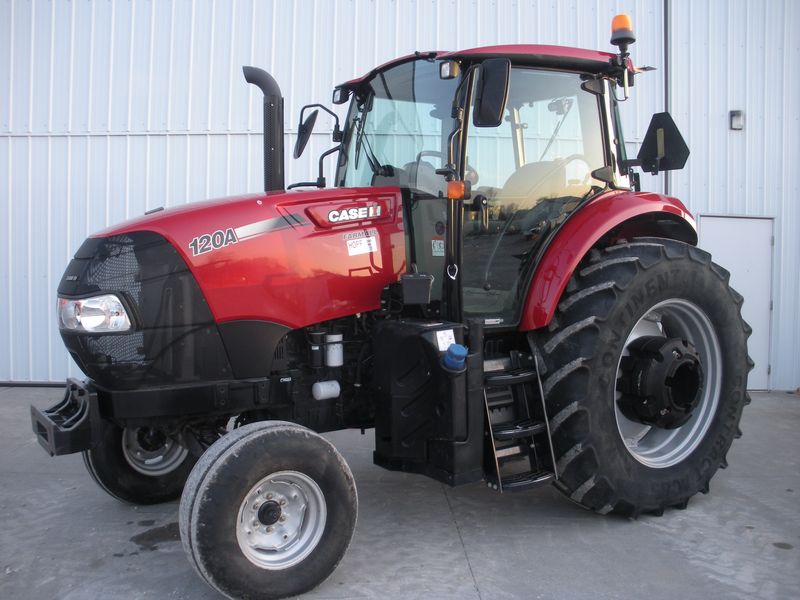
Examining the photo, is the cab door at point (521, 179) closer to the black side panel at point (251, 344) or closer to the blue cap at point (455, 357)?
the blue cap at point (455, 357)

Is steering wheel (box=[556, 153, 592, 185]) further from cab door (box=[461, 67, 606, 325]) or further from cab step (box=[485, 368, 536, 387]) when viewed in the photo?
cab step (box=[485, 368, 536, 387])

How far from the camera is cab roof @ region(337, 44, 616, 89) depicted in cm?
338

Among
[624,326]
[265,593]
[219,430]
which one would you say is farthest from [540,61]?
[265,593]

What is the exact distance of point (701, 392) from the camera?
13.4 feet

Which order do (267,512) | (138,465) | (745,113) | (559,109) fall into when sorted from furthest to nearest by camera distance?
(745,113) < (138,465) < (559,109) < (267,512)

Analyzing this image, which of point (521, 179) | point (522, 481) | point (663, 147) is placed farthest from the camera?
point (663, 147)

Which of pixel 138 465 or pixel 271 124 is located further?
pixel 138 465

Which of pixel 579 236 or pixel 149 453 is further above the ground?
pixel 579 236

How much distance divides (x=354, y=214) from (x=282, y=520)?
4.82ft

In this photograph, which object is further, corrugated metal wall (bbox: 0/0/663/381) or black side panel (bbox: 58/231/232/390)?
corrugated metal wall (bbox: 0/0/663/381)

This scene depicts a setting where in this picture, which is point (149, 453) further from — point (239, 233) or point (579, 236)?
point (579, 236)

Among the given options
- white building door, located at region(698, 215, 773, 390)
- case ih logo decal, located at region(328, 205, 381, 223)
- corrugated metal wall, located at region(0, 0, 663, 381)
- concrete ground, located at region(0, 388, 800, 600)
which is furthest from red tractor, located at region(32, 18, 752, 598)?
white building door, located at region(698, 215, 773, 390)

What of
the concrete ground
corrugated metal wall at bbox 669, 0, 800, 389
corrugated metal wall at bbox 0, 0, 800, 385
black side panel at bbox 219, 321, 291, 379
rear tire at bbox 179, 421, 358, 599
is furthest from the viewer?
corrugated metal wall at bbox 669, 0, 800, 389

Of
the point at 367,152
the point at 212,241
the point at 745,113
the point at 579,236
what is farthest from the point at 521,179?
the point at 745,113
